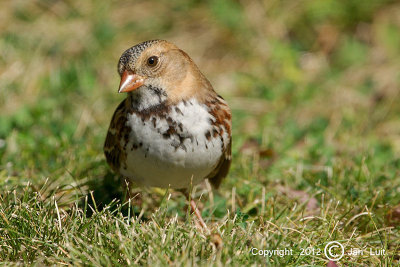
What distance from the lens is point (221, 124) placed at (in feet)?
11.2

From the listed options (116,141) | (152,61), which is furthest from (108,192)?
(152,61)

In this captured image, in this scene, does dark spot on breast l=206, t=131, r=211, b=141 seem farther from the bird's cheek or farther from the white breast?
the bird's cheek

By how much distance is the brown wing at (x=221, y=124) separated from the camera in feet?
11.2

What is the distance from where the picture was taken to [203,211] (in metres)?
3.84

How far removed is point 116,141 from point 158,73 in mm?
464

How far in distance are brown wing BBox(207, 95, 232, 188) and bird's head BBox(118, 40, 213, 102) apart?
11 cm

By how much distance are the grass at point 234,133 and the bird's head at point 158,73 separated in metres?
0.64

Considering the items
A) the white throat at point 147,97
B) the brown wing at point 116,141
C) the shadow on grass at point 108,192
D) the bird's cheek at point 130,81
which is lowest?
the shadow on grass at point 108,192

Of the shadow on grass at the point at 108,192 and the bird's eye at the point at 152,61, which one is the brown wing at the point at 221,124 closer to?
the bird's eye at the point at 152,61

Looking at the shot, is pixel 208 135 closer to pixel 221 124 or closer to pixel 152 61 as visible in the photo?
pixel 221 124

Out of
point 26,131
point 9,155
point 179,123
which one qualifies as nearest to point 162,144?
point 179,123

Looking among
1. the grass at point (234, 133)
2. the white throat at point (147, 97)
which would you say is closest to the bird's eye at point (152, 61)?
the white throat at point (147, 97)

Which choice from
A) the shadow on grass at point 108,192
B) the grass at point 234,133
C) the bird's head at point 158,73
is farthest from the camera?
the shadow on grass at point 108,192

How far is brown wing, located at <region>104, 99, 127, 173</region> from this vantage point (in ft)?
11.1
